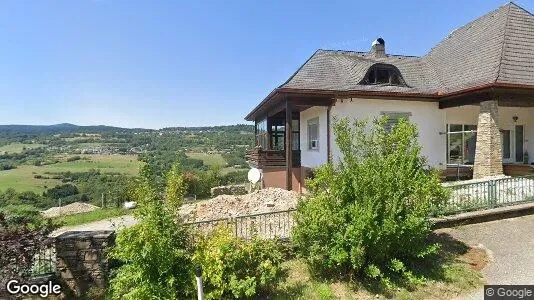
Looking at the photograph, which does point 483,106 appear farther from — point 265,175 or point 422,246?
point 265,175

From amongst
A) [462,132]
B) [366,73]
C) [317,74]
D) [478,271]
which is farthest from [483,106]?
[478,271]

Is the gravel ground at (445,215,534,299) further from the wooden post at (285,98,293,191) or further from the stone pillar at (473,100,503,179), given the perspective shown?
the wooden post at (285,98,293,191)

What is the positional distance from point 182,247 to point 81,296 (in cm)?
262

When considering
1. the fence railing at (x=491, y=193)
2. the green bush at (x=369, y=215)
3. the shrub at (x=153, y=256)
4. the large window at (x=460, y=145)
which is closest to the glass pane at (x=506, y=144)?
the large window at (x=460, y=145)

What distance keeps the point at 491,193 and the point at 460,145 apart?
22.4 ft

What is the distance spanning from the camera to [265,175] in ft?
65.3

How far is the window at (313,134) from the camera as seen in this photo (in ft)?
54.8

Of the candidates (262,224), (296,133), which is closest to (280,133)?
(296,133)

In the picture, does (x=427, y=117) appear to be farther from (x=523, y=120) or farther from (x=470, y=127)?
(x=523, y=120)

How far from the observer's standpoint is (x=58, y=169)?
6594 centimetres

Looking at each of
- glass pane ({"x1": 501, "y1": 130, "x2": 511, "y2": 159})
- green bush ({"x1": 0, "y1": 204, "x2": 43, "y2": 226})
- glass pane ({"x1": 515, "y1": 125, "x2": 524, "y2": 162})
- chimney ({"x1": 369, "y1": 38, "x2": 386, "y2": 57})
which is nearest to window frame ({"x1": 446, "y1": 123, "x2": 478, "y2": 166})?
glass pane ({"x1": 501, "y1": 130, "x2": 511, "y2": 159})

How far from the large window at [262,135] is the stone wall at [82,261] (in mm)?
12796

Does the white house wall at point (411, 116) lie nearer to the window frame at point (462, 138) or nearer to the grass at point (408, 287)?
the window frame at point (462, 138)

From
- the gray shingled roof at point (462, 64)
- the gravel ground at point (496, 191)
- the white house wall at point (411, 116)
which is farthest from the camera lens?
the white house wall at point (411, 116)
